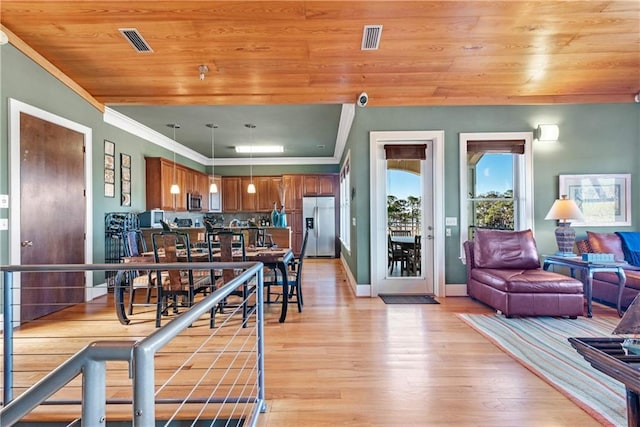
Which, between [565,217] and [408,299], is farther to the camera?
[408,299]

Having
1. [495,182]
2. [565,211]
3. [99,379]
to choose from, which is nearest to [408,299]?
[495,182]

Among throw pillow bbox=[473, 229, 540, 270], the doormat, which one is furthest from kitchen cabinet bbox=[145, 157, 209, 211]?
throw pillow bbox=[473, 229, 540, 270]

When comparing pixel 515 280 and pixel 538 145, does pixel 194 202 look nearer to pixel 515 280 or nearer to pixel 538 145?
pixel 515 280

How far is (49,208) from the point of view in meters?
3.90

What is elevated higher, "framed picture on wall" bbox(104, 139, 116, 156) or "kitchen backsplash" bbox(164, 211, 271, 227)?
"framed picture on wall" bbox(104, 139, 116, 156)

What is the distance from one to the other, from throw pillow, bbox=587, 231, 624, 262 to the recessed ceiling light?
6.11 metres

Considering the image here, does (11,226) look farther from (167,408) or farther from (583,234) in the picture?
(583,234)

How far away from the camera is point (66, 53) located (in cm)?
361

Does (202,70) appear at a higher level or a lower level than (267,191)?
higher

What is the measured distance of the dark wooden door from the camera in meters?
3.58

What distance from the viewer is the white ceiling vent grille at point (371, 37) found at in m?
3.19

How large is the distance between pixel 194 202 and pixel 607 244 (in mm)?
7785

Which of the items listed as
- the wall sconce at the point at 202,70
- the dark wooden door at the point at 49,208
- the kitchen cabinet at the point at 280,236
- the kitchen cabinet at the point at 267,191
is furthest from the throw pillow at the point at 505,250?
the kitchen cabinet at the point at 267,191

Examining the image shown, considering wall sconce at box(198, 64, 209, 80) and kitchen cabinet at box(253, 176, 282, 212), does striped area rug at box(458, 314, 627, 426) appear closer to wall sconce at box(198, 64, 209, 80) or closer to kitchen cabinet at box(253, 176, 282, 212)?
wall sconce at box(198, 64, 209, 80)
